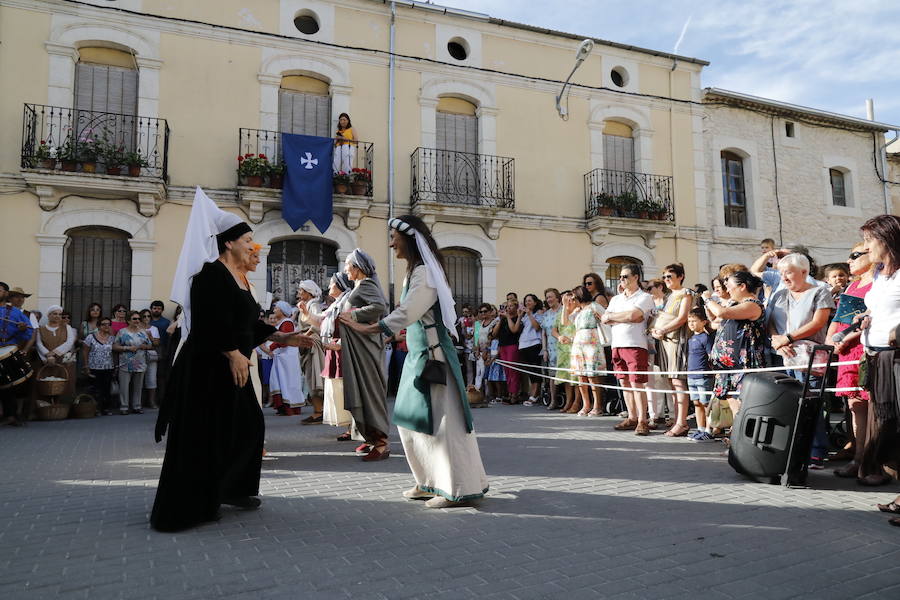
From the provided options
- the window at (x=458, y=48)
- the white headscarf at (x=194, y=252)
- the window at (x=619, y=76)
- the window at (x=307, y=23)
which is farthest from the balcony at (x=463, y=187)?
the white headscarf at (x=194, y=252)

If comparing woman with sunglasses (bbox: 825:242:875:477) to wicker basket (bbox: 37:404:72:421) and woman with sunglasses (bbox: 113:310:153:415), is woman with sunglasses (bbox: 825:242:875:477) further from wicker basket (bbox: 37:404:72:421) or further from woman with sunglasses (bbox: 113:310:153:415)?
woman with sunglasses (bbox: 113:310:153:415)

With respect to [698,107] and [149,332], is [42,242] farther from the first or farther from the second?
[698,107]

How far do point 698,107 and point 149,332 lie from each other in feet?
49.2

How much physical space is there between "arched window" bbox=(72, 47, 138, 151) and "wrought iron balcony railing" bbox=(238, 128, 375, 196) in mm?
2262

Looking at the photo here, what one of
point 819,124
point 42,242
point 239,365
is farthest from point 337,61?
point 819,124

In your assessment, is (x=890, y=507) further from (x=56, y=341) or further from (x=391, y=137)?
(x=391, y=137)

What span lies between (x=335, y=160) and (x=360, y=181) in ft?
2.57

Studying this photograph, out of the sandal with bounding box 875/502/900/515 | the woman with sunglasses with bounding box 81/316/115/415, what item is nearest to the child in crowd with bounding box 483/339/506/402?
the woman with sunglasses with bounding box 81/316/115/415

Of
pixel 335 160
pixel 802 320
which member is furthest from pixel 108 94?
pixel 802 320

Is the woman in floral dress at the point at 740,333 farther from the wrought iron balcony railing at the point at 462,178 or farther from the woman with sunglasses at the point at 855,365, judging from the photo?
the wrought iron balcony railing at the point at 462,178

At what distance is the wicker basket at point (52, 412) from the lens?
933cm

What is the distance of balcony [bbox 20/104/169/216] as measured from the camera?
12.0 meters

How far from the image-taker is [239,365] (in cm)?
391

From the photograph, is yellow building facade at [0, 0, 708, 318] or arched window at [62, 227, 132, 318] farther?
arched window at [62, 227, 132, 318]
